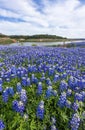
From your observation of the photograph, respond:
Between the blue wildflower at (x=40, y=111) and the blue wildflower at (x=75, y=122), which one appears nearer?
the blue wildflower at (x=75, y=122)

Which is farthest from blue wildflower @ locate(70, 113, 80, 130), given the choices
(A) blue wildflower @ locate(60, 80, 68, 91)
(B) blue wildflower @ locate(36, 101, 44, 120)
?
(A) blue wildflower @ locate(60, 80, 68, 91)

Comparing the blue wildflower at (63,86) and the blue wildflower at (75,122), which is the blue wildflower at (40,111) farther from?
the blue wildflower at (63,86)

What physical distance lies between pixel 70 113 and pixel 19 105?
3.74 feet

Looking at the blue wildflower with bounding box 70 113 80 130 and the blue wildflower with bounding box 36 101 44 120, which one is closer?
the blue wildflower with bounding box 70 113 80 130

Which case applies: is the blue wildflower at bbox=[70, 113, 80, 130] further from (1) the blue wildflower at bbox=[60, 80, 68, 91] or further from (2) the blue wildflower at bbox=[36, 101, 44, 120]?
(1) the blue wildflower at bbox=[60, 80, 68, 91]

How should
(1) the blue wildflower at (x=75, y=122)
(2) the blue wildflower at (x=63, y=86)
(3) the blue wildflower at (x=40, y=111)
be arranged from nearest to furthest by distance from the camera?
(1) the blue wildflower at (x=75, y=122), (3) the blue wildflower at (x=40, y=111), (2) the blue wildflower at (x=63, y=86)

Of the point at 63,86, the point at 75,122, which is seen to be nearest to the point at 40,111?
the point at 75,122

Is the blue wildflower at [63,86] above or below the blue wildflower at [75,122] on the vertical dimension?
above

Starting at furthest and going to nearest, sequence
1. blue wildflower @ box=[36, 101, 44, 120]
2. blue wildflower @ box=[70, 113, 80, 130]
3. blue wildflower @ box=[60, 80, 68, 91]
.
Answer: blue wildflower @ box=[60, 80, 68, 91]
blue wildflower @ box=[36, 101, 44, 120]
blue wildflower @ box=[70, 113, 80, 130]

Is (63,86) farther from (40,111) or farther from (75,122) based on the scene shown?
(75,122)

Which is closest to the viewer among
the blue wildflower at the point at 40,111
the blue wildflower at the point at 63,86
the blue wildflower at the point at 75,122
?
the blue wildflower at the point at 75,122

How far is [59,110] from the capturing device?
5.55 metres

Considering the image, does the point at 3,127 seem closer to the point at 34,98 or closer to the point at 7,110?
the point at 7,110

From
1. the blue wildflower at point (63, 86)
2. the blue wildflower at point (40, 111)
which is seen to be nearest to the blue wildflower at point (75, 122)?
the blue wildflower at point (40, 111)
